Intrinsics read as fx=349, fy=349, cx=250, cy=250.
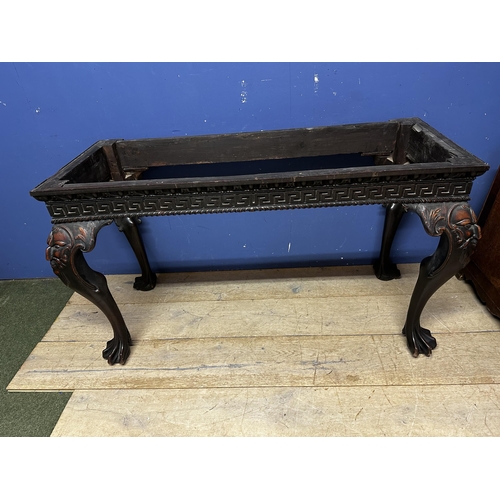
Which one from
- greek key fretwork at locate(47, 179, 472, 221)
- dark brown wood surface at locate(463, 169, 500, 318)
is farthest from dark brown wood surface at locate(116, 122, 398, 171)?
dark brown wood surface at locate(463, 169, 500, 318)

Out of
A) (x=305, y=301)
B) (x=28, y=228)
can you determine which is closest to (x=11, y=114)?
(x=28, y=228)

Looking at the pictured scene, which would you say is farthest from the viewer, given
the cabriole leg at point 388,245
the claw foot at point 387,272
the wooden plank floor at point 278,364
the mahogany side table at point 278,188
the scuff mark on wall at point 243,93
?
the claw foot at point 387,272

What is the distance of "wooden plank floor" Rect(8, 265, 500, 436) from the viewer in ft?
3.72

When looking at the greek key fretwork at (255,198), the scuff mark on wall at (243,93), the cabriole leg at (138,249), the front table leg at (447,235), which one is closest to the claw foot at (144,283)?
the cabriole leg at (138,249)

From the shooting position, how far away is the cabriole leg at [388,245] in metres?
1.50

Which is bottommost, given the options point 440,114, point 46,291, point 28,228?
point 46,291

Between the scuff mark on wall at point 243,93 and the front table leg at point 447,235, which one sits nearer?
the front table leg at point 447,235

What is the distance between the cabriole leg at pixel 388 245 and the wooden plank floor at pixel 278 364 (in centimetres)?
5

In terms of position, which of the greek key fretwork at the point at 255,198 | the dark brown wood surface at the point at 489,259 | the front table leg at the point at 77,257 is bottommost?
the dark brown wood surface at the point at 489,259

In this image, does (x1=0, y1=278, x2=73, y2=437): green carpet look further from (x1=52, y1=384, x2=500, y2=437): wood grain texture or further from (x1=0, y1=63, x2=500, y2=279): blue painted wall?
(x1=0, y1=63, x2=500, y2=279): blue painted wall

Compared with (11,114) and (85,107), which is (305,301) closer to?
(85,107)

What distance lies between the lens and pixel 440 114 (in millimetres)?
1388

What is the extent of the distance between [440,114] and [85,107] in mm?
1420

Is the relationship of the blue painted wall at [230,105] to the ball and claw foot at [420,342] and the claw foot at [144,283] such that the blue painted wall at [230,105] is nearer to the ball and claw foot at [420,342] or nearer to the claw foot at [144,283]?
the claw foot at [144,283]
